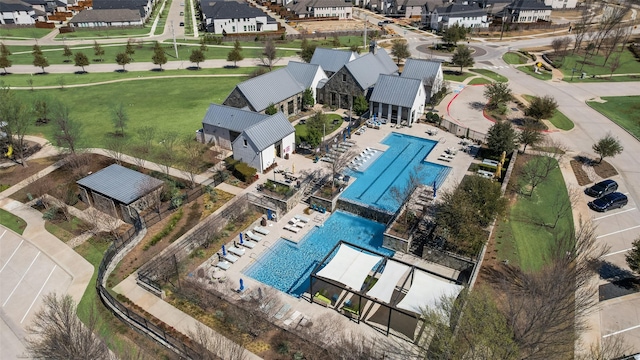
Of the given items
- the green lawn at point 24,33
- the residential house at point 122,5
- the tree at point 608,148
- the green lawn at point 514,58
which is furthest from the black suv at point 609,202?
the residential house at point 122,5

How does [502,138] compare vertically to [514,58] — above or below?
below

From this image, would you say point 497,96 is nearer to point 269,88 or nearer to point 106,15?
point 269,88

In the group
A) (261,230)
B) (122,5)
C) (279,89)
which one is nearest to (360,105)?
(279,89)

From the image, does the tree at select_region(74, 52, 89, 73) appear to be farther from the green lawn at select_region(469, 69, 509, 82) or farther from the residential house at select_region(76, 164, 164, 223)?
the green lawn at select_region(469, 69, 509, 82)

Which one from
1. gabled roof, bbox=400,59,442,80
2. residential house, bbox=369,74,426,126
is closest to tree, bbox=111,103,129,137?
residential house, bbox=369,74,426,126

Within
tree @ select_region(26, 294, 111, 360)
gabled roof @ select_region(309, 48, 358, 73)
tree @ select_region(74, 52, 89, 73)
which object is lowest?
tree @ select_region(26, 294, 111, 360)
